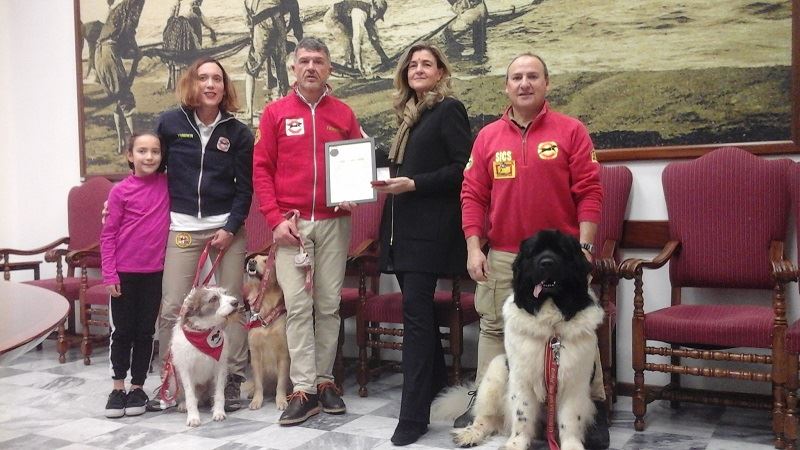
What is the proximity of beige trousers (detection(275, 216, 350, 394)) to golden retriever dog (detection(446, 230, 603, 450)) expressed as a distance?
1.01m

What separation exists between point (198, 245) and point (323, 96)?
1.00 metres

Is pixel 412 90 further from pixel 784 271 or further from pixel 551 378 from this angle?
pixel 784 271

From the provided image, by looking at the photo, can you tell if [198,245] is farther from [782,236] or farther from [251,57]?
[782,236]

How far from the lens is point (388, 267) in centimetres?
313

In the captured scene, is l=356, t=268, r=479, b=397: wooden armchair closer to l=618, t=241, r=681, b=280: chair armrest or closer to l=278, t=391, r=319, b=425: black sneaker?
l=278, t=391, r=319, b=425: black sneaker

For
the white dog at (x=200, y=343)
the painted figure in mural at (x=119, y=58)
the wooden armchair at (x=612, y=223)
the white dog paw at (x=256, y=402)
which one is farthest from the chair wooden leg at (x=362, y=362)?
the painted figure in mural at (x=119, y=58)

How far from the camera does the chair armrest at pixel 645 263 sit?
309 cm

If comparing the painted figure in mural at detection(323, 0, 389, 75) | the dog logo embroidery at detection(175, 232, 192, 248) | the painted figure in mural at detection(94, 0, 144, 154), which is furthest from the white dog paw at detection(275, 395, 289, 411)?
the painted figure in mural at detection(94, 0, 144, 154)

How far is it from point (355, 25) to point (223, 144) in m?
1.46

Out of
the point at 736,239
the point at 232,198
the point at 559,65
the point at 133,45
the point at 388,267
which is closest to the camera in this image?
the point at 388,267

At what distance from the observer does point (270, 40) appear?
4.75 meters

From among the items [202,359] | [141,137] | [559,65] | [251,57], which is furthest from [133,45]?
[559,65]

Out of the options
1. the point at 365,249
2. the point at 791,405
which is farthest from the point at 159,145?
the point at 791,405

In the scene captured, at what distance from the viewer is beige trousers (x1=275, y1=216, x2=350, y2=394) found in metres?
3.34
